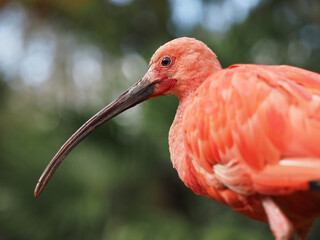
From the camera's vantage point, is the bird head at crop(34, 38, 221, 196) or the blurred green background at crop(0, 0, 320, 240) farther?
the blurred green background at crop(0, 0, 320, 240)

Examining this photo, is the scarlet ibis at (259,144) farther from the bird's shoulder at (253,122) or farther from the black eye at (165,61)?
the black eye at (165,61)

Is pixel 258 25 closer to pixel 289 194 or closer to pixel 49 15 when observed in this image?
pixel 289 194

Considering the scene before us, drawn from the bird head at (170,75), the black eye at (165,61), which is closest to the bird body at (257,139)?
the bird head at (170,75)

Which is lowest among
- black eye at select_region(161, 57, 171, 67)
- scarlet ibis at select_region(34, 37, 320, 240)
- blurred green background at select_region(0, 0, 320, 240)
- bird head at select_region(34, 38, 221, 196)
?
blurred green background at select_region(0, 0, 320, 240)

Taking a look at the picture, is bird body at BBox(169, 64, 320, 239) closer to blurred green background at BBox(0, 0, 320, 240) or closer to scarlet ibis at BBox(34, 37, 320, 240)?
scarlet ibis at BBox(34, 37, 320, 240)

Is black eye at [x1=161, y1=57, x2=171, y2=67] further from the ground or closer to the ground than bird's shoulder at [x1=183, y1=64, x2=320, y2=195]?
further from the ground

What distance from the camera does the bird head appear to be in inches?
112

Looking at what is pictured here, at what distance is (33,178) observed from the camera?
23.4 ft

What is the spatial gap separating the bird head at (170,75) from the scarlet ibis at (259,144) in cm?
32

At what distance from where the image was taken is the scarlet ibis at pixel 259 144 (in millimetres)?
2068

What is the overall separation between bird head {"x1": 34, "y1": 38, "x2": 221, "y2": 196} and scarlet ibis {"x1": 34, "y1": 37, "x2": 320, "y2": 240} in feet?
1.04

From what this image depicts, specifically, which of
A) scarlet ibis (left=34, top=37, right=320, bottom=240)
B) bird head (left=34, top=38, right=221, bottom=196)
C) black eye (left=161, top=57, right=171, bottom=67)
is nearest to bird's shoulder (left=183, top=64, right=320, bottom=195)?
scarlet ibis (left=34, top=37, right=320, bottom=240)

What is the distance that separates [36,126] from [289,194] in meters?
5.95

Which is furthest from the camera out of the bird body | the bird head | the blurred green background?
the blurred green background
